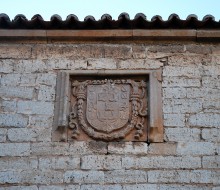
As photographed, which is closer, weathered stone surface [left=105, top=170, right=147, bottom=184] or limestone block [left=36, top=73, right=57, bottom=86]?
weathered stone surface [left=105, top=170, right=147, bottom=184]

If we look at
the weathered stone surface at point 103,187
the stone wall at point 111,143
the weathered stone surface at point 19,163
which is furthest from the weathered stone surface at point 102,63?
the weathered stone surface at point 103,187

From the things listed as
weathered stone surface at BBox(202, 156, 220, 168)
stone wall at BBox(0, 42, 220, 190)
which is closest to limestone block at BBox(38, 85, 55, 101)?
stone wall at BBox(0, 42, 220, 190)

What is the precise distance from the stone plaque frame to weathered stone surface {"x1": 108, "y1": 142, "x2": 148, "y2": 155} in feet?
0.25

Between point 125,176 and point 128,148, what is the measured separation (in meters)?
0.29

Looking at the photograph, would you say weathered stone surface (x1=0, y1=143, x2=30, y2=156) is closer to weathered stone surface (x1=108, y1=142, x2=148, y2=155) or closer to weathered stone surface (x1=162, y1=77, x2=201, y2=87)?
weathered stone surface (x1=108, y1=142, x2=148, y2=155)

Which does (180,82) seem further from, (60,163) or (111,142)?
(60,163)

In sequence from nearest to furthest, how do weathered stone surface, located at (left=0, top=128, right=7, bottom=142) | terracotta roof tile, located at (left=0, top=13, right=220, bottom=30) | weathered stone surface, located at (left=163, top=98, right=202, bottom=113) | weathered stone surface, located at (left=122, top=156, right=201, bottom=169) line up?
1. weathered stone surface, located at (left=122, top=156, right=201, bottom=169)
2. weathered stone surface, located at (left=0, top=128, right=7, bottom=142)
3. weathered stone surface, located at (left=163, top=98, right=202, bottom=113)
4. terracotta roof tile, located at (left=0, top=13, right=220, bottom=30)

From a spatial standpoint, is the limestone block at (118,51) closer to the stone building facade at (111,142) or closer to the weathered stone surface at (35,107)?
the stone building facade at (111,142)

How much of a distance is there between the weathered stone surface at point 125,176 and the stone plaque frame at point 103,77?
356 mm

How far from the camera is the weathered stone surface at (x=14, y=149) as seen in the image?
4.90m

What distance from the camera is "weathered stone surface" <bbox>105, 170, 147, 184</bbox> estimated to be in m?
4.71

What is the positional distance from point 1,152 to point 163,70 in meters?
1.82

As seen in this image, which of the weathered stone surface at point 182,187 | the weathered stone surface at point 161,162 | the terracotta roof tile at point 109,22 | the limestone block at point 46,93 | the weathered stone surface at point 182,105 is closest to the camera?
the weathered stone surface at point 182,187

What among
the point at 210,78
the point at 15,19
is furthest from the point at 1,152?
the point at 210,78
